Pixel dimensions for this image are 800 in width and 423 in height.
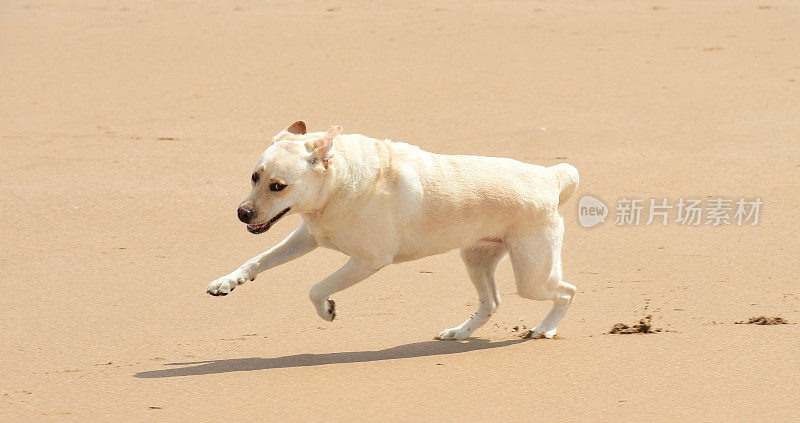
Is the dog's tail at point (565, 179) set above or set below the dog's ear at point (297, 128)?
below

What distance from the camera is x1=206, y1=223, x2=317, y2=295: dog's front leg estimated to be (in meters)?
6.31

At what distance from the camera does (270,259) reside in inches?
259

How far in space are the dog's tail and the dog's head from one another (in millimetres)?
1590

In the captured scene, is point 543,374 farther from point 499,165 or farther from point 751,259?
point 751,259

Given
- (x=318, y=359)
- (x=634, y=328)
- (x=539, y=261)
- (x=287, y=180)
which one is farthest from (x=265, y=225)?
(x=634, y=328)

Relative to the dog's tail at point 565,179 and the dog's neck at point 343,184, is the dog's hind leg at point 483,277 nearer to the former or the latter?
the dog's tail at point 565,179

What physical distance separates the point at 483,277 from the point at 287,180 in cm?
168

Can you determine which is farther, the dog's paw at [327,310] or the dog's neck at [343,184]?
the dog's paw at [327,310]

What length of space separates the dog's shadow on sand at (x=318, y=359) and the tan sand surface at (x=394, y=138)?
0.03 m

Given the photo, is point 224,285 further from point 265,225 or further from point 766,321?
point 766,321

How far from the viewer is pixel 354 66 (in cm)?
1522

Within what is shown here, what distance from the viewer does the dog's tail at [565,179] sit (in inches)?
279

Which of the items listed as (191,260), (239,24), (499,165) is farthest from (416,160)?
(239,24)

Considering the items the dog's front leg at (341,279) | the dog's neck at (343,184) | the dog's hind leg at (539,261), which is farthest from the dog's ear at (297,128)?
the dog's hind leg at (539,261)
